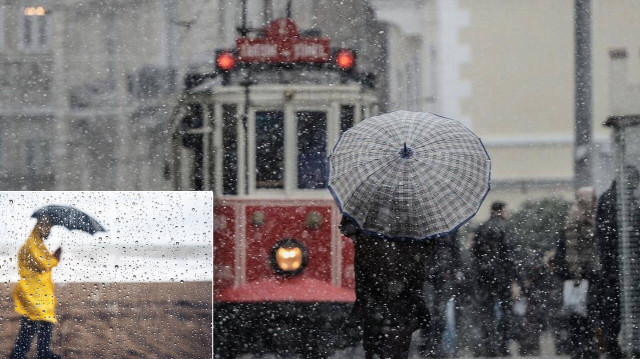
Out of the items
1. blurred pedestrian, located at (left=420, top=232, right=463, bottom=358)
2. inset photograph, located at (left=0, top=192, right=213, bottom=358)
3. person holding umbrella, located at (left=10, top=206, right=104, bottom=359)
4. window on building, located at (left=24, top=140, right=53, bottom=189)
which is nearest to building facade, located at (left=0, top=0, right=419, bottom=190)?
window on building, located at (left=24, top=140, right=53, bottom=189)

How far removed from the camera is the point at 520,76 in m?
4.43

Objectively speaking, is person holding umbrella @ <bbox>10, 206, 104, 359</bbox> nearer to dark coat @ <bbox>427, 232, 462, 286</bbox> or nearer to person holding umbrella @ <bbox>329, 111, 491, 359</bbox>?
person holding umbrella @ <bbox>329, 111, 491, 359</bbox>

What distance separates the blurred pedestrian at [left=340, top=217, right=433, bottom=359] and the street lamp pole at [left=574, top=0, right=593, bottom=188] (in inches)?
42.1

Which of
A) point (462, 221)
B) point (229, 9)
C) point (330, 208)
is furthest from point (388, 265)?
point (229, 9)

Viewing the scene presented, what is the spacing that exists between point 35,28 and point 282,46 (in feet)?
3.33

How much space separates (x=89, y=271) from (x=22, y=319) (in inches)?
12.0

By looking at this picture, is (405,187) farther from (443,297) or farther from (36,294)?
(36,294)

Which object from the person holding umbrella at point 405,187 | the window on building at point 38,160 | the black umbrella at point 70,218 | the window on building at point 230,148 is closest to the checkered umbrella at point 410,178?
the person holding umbrella at point 405,187

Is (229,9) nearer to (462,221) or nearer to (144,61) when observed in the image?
(144,61)

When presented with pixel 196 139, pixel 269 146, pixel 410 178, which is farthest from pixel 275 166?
pixel 410 178

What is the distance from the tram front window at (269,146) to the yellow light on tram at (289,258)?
304 mm

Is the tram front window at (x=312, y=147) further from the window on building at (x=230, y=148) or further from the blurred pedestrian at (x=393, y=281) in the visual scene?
the blurred pedestrian at (x=393, y=281)

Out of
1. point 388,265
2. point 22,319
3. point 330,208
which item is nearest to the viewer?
point 388,265

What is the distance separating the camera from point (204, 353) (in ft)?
13.4
